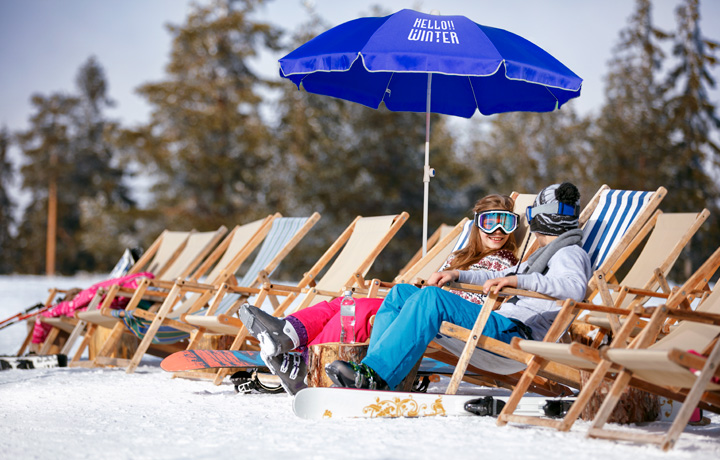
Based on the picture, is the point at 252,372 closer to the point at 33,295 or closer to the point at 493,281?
the point at 493,281

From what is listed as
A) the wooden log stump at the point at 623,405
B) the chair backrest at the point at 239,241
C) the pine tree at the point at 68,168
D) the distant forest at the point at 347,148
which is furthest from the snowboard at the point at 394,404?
the pine tree at the point at 68,168

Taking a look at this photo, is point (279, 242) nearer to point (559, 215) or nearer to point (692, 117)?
point (559, 215)

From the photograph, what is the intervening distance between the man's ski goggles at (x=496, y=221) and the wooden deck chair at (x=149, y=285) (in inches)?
83.1

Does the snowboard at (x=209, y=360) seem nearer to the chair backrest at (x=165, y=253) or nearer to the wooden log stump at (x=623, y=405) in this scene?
the wooden log stump at (x=623, y=405)

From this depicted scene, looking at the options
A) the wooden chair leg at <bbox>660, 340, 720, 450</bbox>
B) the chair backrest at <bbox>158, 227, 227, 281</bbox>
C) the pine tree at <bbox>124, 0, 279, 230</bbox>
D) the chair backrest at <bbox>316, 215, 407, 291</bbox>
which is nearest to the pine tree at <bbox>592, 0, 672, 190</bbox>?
the pine tree at <bbox>124, 0, 279, 230</bbox>

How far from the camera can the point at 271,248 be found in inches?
218

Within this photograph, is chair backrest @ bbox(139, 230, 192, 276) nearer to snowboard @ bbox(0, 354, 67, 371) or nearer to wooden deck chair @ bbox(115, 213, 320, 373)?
wooden deck chair @ bbox(115, 213, 320, 373)

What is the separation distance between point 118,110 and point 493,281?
29295 millimetres

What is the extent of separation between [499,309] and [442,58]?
1173mm

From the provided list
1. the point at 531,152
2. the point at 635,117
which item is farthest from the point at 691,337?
the point at 531,152

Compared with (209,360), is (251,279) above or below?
above

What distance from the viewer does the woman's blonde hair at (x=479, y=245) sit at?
3906mm

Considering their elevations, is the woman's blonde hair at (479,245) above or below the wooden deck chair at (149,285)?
above

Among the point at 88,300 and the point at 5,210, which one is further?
the point at 5,210
